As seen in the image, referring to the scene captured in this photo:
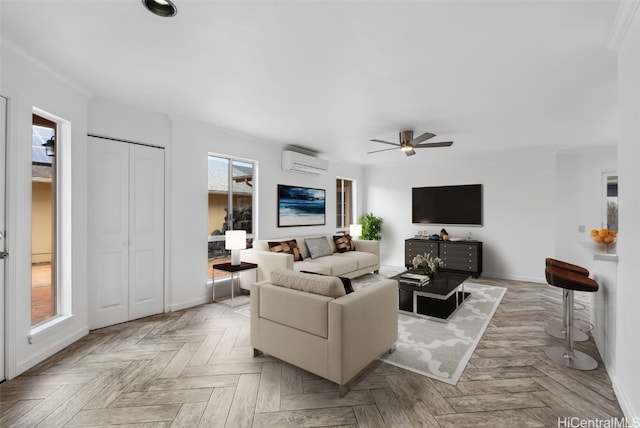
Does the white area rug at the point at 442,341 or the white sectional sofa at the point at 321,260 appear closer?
the white area rug at the point at 442,341

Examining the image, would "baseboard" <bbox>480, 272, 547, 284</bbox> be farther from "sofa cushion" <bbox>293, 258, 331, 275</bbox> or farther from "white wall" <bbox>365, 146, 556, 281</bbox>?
"sofa cushion" <bbox>293, 258, 331, 275</bbox>

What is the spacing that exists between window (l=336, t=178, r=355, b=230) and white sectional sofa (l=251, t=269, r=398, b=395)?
4665mm

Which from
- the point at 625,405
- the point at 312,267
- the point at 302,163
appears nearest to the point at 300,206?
the point at 302,163

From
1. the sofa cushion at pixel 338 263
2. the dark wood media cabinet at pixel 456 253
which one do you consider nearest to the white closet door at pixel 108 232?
the sofa cushion at pixel 338 263

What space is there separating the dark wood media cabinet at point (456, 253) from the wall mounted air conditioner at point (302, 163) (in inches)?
99.6

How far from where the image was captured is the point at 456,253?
5.89 meters

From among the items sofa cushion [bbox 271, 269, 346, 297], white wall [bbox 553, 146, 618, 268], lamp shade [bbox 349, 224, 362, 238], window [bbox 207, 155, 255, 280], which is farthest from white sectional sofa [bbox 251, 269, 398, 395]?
white wall [bbox 553, 146, 618, 268]

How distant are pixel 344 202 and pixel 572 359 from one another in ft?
17.6

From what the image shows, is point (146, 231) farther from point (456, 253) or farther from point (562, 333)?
point (456, 253)

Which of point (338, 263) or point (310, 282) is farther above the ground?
point (310, 282)

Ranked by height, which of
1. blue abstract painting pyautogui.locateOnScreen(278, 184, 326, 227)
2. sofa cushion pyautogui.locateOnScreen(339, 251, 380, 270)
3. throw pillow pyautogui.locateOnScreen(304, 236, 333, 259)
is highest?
blue abstract painting pyautogui.locateOnScreen(278, 184, 326, 227)

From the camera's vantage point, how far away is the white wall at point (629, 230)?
172 centimetres

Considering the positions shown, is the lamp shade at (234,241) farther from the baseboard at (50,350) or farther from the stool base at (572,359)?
the stool base at (572,359)

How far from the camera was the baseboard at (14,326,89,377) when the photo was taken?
7.84 ft
